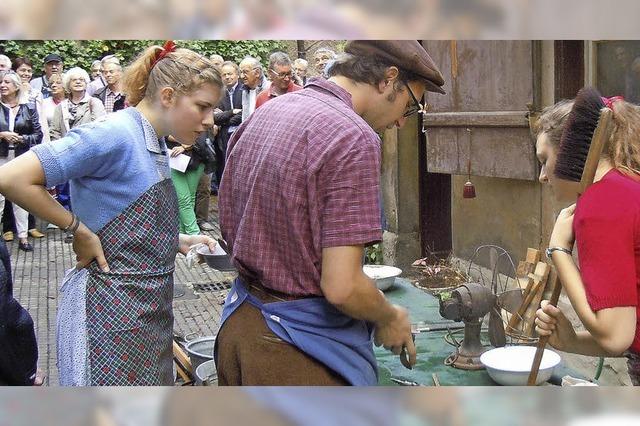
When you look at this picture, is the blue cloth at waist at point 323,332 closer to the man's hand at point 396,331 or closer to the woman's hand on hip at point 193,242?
the man's hand at point 396,331

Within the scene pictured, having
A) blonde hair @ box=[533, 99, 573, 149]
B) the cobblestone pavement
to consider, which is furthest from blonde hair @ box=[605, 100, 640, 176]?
the cobblestone pavement

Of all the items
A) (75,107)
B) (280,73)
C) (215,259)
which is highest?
(280,73)

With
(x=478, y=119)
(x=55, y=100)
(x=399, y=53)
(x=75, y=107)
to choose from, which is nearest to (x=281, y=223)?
(x=399, y=53)

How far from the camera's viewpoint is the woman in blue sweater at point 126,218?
1929 millimetres

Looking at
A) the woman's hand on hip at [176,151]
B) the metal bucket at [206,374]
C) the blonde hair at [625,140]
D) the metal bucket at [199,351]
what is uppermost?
the blonde hair at [625,140]

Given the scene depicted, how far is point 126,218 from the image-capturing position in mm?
1967

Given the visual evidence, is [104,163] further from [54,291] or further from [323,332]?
[54,291]

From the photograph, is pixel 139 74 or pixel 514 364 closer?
pixel 139 74

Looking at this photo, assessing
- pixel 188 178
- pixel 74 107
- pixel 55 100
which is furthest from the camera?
pixel 55 100

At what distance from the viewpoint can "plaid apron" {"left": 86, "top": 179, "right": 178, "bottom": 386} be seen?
6.48ft

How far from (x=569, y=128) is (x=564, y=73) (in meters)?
2.89

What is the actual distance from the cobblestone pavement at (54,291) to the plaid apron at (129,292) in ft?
7.65

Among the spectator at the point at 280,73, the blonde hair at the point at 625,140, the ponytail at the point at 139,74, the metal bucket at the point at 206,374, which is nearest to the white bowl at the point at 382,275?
the metal bucket at the point at 206,374

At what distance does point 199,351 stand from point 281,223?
1211 millimetres
